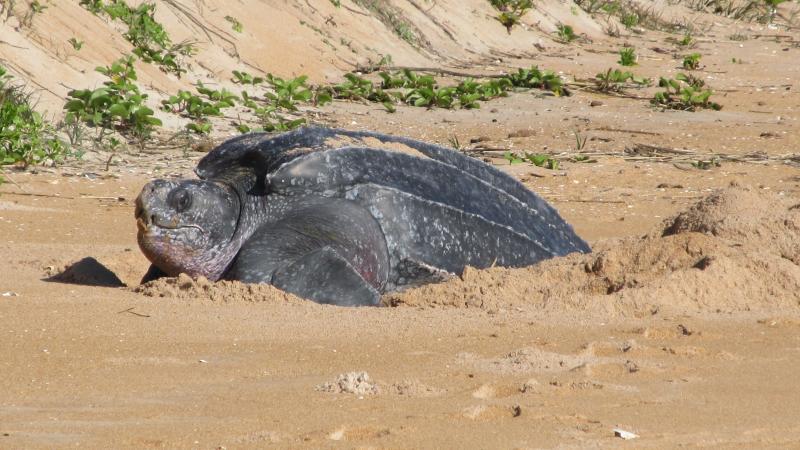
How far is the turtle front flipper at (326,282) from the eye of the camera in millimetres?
3359

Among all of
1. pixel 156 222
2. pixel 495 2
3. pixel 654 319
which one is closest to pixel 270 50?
pixel 495 2

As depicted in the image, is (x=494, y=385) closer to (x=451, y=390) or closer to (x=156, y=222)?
(x=451, y=390)

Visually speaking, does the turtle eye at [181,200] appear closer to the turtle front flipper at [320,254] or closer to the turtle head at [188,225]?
the turtle head at [188,225]

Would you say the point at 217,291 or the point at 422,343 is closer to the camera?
the point at 422,343

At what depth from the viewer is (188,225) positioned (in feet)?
11.7

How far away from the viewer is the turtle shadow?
12.0 ft

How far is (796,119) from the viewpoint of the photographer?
30.2 feet

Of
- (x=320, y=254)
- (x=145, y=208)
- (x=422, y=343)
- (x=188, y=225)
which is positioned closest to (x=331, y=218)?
(x=320, y=254)

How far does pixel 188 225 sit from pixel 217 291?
372 mm

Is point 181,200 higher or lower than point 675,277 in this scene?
lower

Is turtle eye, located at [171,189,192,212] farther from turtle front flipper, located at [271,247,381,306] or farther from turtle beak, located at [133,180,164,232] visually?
turtle front flipper, located at [271,247,381,306]

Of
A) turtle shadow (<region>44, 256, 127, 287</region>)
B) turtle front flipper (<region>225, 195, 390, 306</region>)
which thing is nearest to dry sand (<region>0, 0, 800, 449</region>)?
turtle shadow (<region>44, 256, 127, 287</region>)

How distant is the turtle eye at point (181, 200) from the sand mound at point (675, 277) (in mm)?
705

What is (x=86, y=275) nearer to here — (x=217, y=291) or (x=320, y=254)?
(x=217, y=291)
